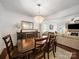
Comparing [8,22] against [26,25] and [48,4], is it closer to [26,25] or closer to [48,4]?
[26,25]

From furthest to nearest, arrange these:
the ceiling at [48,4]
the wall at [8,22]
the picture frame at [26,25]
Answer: the picture frame at [26,25] < the wall at [8,22] < the ceiling at [48,4]

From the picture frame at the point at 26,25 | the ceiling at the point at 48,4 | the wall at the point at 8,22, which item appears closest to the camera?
the ceiling at the point at 48,4

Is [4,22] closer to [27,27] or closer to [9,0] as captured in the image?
[9,0]

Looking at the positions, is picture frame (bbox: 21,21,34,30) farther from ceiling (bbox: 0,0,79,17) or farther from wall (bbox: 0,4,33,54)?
ceiling (bbox: 0,0,79,17)

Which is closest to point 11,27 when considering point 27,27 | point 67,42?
point 27,27

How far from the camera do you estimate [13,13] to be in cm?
443

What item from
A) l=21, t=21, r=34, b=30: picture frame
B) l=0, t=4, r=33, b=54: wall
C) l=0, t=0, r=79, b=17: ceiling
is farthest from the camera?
l=21, t=21, r=34, b=30: picture frame

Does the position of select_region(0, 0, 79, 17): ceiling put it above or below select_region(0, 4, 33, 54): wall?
above

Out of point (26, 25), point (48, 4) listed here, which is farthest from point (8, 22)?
point (48, 4)

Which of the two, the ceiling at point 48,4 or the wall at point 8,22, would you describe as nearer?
the ceiling at point 48,4

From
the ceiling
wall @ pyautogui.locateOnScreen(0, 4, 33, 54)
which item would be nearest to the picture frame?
wall @ pyautogui.locateOnScreen(0, 4, 33, 54)

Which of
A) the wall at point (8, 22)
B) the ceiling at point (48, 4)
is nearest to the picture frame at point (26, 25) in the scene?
the wall at point (8, 22)

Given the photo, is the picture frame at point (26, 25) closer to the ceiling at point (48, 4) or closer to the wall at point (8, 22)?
the wall at point (8, 22)

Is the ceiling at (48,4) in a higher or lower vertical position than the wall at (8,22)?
higher
